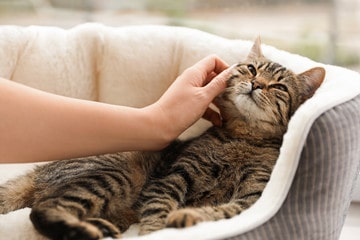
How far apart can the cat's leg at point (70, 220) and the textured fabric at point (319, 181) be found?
0.36m

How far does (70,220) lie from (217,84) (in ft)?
1.93

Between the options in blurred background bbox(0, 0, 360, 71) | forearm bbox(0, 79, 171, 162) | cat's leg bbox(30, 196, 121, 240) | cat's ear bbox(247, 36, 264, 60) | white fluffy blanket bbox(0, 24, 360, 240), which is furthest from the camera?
blurred background bbox(0, 0, 360, 71)

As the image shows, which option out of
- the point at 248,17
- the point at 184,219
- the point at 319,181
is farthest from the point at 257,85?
the point at 248,17

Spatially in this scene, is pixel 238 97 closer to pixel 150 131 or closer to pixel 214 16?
pixel 150 131

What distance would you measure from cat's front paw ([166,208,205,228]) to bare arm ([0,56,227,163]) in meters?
0.30

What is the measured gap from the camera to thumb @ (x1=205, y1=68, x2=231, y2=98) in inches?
62.9

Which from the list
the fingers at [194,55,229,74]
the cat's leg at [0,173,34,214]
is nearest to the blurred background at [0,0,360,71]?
the fingers at [194,55,229,74]

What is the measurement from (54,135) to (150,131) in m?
0.26

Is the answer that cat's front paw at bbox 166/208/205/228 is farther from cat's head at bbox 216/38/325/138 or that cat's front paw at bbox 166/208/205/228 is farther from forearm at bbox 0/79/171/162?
cat's head at bbox 216/38/325/138

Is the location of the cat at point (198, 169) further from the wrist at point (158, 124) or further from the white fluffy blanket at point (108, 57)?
the white fluffy blanket at point (108, 57)

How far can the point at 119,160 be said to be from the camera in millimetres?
1633

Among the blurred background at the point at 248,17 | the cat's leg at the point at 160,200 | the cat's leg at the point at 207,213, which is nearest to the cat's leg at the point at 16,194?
the cat's leg at the point at 160,200

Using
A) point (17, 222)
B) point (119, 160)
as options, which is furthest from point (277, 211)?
point (17, 222)

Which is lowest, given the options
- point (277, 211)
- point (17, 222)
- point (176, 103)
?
point (17, 222)
